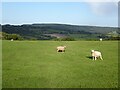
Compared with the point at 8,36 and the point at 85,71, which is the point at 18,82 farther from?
the point at 8,36

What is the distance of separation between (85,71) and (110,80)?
2956mm

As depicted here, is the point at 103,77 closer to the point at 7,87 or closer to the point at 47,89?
the point at 47,89

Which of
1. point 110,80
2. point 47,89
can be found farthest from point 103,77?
point 47,89

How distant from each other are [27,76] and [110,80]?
14.6 feet

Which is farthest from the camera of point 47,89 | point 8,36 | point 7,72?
point 8,36

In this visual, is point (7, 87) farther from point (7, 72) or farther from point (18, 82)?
point (7, 72)

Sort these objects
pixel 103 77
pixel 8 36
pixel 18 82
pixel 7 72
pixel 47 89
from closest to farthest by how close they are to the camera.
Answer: pixel 47 89 → pixel 18 82 → pixel 103 77 → pixel 7 72 → pixel 8 36

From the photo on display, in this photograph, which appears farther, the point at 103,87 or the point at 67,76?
the point at 67,76

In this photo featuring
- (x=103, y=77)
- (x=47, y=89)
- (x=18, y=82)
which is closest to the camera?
(x=47, y=89)

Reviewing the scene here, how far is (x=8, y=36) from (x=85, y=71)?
49.7 m

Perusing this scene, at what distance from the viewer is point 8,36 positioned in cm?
6444

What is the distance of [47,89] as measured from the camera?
11.9 meters

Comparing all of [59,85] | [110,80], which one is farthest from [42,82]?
[110,80]

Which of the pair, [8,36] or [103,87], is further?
[8,36]
